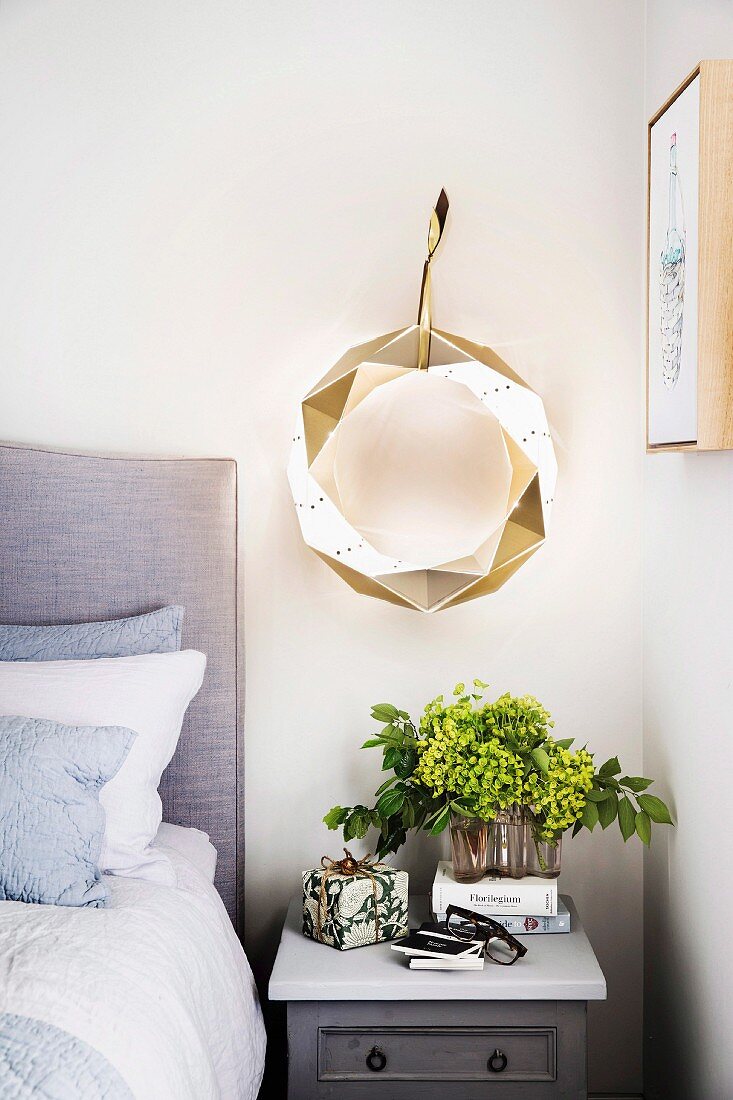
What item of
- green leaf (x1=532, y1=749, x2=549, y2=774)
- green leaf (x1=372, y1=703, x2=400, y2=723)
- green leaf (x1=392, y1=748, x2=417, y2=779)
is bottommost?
green leaf (x1=392, y1=748, x2=417, y2=779)

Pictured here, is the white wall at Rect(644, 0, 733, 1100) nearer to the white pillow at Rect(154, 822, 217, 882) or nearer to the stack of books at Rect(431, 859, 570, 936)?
the stack of books at Rect(431, 859, 570, 936)

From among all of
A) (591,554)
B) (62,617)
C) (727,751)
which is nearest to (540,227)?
(591,554)

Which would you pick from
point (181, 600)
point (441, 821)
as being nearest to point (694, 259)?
point (441, 821)

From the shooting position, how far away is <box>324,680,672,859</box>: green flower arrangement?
185 cm

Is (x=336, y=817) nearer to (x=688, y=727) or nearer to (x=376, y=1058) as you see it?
(x=376, y=1058)

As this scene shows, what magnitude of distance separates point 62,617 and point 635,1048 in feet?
5.25

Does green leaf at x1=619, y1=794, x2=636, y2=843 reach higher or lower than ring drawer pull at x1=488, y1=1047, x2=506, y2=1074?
higher

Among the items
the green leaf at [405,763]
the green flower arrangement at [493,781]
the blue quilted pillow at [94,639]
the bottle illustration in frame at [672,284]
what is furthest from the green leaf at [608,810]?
the blue quilted pillow at [94,639]

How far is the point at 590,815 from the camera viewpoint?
187 centimetres

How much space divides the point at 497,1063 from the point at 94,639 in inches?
43.9

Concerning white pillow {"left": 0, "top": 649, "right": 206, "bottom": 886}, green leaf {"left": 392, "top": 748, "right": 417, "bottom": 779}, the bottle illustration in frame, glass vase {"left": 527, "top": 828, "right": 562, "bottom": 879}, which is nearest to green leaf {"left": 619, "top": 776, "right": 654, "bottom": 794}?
glass vase {"left": 527, "top": 828, "right": 562, "bottom": 879}

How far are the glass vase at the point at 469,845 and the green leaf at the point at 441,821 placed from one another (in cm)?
3

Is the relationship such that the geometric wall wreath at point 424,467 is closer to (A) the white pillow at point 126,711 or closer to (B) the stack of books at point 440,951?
(A) the white pillow at point 126,711

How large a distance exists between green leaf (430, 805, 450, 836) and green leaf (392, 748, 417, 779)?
0.11 meters
